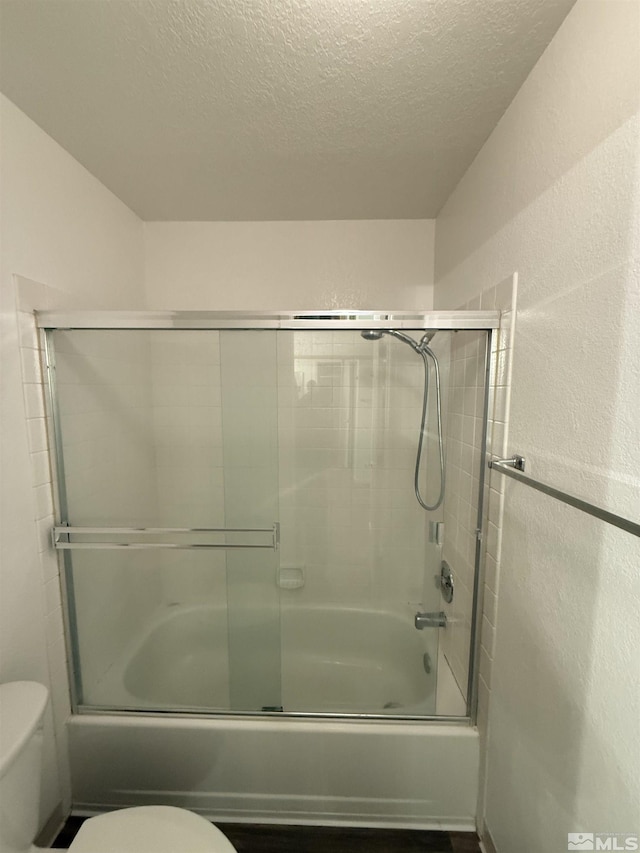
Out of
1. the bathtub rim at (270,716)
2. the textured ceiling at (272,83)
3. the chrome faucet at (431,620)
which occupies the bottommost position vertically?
the bathtub rim at (270,716)

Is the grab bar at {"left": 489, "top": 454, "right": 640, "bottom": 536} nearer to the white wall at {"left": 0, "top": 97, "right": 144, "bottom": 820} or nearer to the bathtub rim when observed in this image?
the bathtub rim

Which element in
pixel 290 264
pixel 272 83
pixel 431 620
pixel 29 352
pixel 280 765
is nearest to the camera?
pixel 272 83

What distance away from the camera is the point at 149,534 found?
143cm

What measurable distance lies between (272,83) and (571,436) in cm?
122

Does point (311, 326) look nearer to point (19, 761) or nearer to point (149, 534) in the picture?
point (149, 534)

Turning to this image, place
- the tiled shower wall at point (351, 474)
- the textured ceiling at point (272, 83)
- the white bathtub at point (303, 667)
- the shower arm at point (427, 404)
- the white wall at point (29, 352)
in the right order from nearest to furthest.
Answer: the textured ceiling at point (272, 83), the white wall at point (29, 352), the white bathtub at point (303, 667), the shower arm at point (427, 404), the tiled shower wall at point (351, 474)

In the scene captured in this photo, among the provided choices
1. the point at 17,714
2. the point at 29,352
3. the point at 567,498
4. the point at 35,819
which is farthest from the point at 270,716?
the point at 29,352

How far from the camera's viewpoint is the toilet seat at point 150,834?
34.2 inches

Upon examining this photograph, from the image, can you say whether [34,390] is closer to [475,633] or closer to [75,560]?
[75,560]

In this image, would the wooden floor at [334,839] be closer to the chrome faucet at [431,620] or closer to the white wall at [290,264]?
the chrome faucet at [431,620]

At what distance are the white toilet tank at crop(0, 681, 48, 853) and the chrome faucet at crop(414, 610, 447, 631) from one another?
56.4 inches

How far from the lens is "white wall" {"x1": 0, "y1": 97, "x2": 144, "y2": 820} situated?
1.09m

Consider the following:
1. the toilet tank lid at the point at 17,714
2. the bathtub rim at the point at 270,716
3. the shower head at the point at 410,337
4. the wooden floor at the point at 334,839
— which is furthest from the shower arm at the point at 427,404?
the toilet tank lid at the point at 17,714

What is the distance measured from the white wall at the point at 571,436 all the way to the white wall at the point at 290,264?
0.77 meters
